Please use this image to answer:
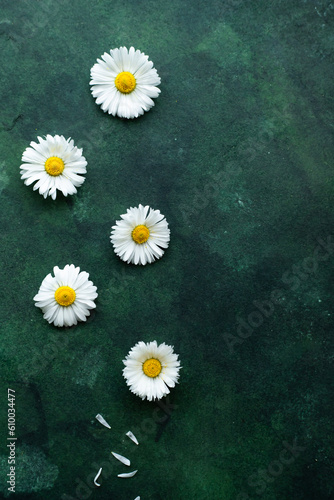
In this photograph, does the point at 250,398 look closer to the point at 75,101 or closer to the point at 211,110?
the point at 211,110

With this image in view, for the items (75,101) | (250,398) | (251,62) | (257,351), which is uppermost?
(251,62)

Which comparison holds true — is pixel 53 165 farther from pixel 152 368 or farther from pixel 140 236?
pixel 152 368

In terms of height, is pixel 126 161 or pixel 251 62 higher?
pixel 251 62

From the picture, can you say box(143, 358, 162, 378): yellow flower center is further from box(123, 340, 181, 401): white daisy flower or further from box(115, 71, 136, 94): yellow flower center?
box(115, 71, 136, 94): yellow flower center

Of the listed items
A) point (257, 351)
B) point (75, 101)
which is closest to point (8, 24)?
point (75, 101)

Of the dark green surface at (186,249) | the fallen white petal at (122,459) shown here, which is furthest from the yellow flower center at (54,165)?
the fallen white petal at (122,459)

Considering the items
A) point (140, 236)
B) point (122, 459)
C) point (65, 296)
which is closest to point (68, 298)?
point (65, 296)

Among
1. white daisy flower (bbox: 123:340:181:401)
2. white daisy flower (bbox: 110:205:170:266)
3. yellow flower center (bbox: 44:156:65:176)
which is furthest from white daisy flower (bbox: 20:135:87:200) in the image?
white daisy flower (bbox: 123:340:181:401)

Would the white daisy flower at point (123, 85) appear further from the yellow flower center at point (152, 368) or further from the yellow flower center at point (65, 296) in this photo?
the yellow flower center at point (152, 368)
